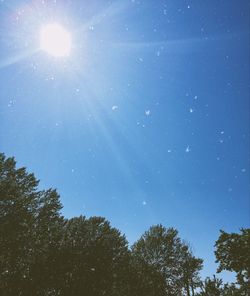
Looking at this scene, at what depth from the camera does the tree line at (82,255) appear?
2505 centimetres

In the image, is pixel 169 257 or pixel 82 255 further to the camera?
pixel 169 257

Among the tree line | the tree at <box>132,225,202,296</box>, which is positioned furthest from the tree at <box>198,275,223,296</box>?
the tree at <box>132,225,202,296</box>

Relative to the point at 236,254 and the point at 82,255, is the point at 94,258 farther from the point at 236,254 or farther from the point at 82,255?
the point at 236,254

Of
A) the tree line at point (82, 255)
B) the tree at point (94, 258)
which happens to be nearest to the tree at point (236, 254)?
the tree line at point (82, 255)

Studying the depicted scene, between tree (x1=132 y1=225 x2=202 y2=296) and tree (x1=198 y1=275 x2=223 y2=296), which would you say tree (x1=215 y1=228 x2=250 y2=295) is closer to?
tree (x1=198 y1=275 x2=223 y2=296)

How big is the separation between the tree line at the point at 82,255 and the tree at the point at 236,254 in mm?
72

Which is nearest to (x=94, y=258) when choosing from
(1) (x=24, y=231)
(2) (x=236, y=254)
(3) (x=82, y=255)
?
(3) (x=82, y=255)

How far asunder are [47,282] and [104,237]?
900cm

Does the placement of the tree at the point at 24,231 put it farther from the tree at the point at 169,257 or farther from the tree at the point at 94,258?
the tree at the point at 169,257

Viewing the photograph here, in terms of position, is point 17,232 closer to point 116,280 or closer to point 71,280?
point 71,280

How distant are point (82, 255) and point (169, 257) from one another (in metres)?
18.0

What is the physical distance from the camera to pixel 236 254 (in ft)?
71.5

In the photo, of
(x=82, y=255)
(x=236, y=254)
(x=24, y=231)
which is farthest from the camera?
(x=82, y=255)

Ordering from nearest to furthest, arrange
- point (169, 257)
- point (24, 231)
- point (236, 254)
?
point (236, 254) → point (24, 231) → point (169, 257)
